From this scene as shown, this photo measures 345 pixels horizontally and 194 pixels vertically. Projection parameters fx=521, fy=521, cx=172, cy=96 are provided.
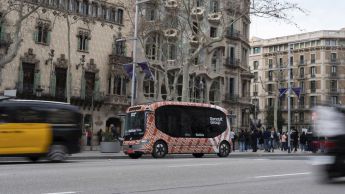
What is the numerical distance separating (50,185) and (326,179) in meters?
6.06

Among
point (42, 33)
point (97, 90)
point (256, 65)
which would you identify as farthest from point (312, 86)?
point (42, 33)

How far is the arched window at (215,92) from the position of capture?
60281 millimetres

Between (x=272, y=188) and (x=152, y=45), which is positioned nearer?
(x=272, y=188)

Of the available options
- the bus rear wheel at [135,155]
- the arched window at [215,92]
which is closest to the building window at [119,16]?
the arched window at [215,92]

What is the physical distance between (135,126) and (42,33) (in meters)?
20.3

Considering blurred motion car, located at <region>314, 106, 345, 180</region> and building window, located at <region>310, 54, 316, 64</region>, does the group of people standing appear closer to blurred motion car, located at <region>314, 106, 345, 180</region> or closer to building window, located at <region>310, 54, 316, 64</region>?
blurred motion car, located at <region>314, 106, 345, 180</region>

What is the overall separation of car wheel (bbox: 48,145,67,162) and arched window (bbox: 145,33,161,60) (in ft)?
100

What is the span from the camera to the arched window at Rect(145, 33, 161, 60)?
163 feet

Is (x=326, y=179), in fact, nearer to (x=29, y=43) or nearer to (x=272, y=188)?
(x=272, y=188)

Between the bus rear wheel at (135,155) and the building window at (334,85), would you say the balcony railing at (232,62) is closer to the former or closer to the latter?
the bus rear wheel at (135,155)

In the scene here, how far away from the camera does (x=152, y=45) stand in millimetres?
51094

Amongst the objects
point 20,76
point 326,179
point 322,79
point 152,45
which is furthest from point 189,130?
point 322,79

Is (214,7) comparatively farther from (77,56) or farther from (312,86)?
A: (312,86)

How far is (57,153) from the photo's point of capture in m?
19.1
